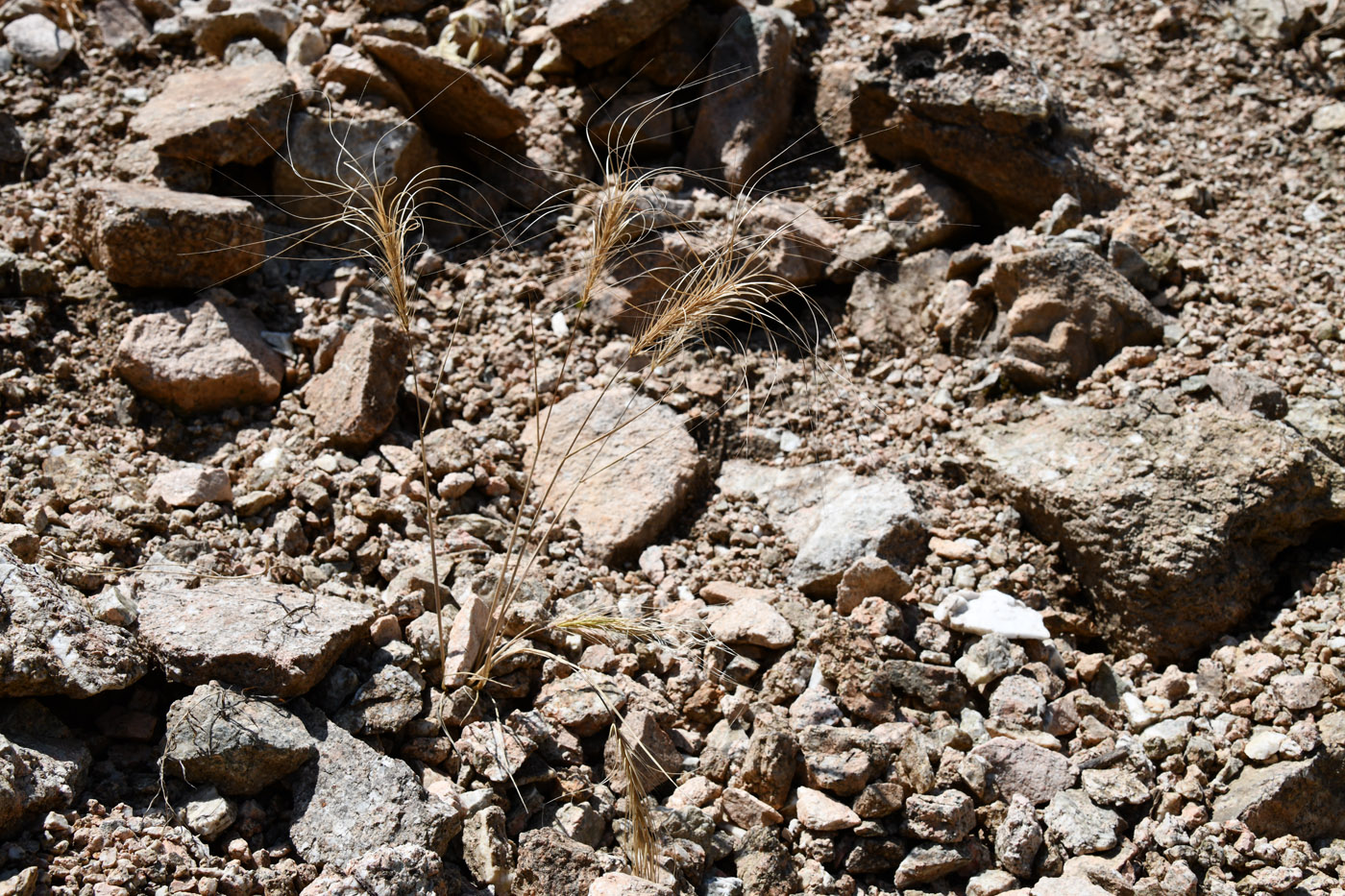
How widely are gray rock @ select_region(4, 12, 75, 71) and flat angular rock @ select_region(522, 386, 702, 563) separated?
2.42 meters

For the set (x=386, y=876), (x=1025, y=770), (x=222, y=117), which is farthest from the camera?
(x=222, y=117)

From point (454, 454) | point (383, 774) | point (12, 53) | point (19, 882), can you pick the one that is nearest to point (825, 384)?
point (454, 454)

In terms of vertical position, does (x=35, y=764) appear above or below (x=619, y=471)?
above

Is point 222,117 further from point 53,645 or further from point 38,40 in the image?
point 53,645

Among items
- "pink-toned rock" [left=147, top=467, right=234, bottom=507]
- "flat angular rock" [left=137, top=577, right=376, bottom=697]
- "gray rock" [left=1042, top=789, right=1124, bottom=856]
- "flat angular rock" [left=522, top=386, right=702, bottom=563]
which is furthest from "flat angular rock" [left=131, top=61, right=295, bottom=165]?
"gray rock" [left=1042, top=789, right=1124, bottom=856]

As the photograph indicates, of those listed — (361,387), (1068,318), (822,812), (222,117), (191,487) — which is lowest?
(822,812)

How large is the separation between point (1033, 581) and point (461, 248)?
2.30 meters

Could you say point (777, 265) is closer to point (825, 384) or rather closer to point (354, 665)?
point (825, 384)

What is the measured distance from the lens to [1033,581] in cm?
276

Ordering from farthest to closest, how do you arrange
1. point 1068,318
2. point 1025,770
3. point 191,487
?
1. point 1068,318
2. point 191,487
3. point 1025,770

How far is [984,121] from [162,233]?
8.99 ft

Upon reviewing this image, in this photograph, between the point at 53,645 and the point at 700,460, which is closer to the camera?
the point at 53,645

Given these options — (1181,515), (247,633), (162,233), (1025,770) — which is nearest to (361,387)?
(162,233)

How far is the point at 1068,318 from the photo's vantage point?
3186 mm
